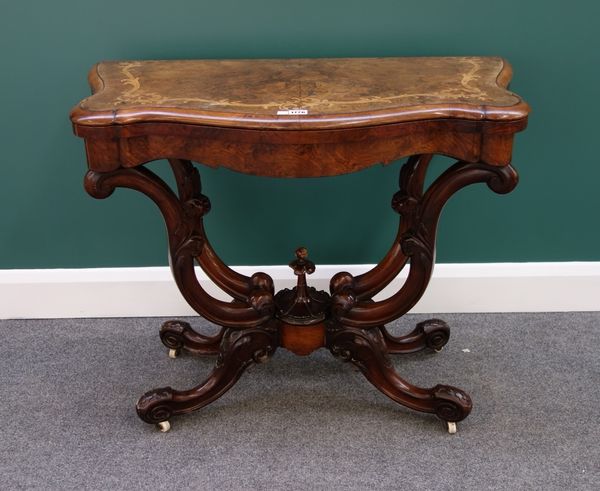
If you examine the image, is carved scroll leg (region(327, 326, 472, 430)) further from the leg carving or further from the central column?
the leg carving

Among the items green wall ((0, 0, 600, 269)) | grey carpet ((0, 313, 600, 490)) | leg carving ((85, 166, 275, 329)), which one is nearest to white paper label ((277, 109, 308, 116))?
leg carving ((85, 166, 275, 329))

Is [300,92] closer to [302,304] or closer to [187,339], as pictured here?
[302,304]

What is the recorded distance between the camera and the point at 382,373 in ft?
6.43

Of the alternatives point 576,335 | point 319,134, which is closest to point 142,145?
point 319,134

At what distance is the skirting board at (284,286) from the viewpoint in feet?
7.70

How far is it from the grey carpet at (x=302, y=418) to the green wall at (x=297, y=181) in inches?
9.7

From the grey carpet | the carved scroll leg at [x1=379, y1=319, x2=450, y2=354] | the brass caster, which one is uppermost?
the carved scroll leg at [x1=379, y1=319, x2=450, y2=354]

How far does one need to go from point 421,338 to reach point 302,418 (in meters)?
0.45

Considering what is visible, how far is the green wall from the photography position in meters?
2.05

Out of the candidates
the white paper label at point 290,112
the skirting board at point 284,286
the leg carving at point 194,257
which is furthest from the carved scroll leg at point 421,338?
the white paper label at point 290,112

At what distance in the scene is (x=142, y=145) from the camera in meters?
1.60

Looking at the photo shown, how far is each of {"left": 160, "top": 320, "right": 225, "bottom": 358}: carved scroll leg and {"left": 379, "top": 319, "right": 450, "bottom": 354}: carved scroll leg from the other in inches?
19.1

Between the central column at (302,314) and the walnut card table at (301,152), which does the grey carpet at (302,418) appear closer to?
the walnut card table at (301,152)

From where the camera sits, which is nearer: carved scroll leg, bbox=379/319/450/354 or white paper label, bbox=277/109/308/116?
white paper label, bbox=277/109/308/116
